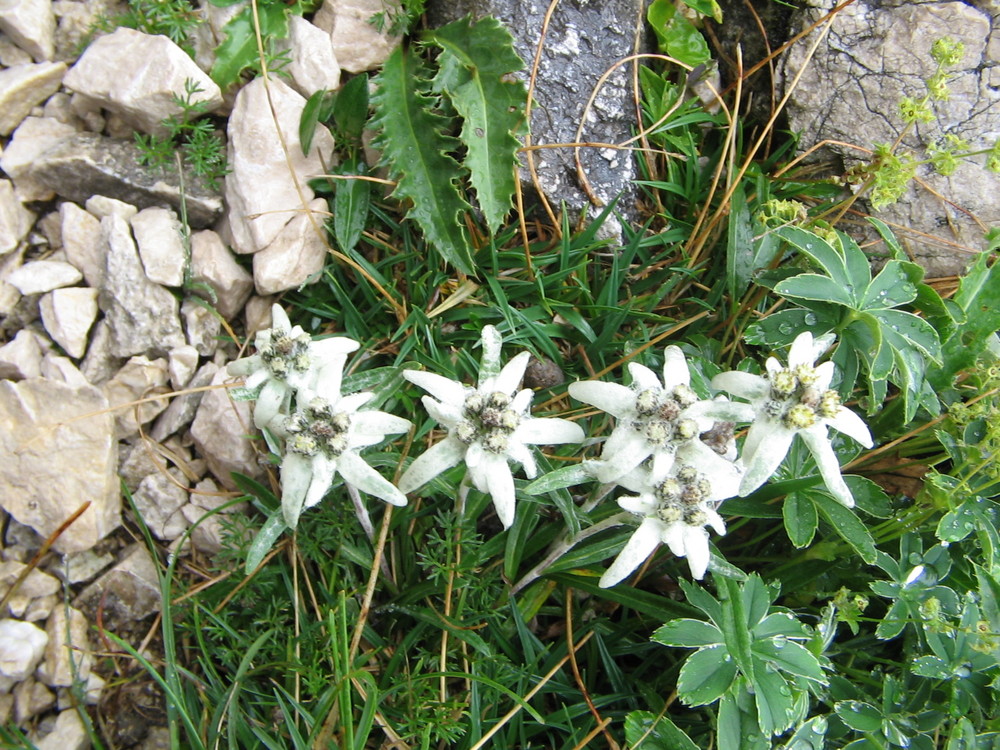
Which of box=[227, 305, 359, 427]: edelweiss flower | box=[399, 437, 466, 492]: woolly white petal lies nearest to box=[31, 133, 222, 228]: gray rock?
box=[227, 305, 359, 427]: edelweiss flower

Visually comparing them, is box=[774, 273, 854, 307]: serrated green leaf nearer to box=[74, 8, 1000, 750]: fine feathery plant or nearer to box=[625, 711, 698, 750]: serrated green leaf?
box=[74, 8, 1000, 750]: fine feathery plant

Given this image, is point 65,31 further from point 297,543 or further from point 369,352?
point 297,543

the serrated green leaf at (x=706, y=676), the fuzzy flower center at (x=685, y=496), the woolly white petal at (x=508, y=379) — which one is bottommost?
the serrated green leaf at (x=706, y=676)

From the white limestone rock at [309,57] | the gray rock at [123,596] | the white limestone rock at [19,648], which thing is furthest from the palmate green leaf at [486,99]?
the white limestone rock at [19,648]

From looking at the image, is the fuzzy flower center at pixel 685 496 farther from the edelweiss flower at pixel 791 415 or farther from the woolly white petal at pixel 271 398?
the woolly white petal at pixel 271 398

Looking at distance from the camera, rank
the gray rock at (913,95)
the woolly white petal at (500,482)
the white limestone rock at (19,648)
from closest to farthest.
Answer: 1. the woolly white petal at (500,482)
2. the white limestone rock at (19,648)
3. the gray rock at (913,95)

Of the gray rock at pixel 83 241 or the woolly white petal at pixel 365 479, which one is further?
the gray rock at pixel 83 241

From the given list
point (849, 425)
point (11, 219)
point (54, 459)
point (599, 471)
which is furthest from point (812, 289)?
point (11, 219)
